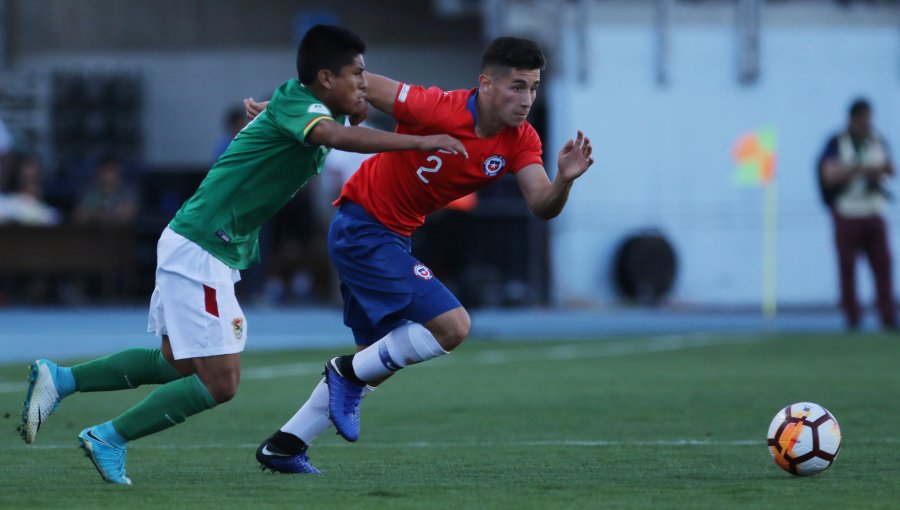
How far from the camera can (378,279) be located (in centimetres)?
666

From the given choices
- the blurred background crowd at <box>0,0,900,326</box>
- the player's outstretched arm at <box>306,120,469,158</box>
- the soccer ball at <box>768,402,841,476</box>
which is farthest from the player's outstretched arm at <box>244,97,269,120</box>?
the blurred background crowd at <box>0,0,900,326</box>

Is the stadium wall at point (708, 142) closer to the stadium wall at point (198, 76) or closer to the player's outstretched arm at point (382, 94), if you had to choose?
the stadium wall at point (198, 76)

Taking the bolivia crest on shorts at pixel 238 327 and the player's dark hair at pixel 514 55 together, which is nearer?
the bolivia crest on shorts at pixel 238 327

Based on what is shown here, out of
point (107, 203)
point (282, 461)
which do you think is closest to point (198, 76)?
point (107, 203)

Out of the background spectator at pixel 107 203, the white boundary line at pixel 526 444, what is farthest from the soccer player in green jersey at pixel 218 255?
the background spectator at pixel 107 203

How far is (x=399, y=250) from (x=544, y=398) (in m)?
3.74

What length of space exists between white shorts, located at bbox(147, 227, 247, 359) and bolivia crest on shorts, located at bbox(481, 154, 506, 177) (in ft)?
4.07

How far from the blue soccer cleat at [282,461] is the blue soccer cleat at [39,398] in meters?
0.89

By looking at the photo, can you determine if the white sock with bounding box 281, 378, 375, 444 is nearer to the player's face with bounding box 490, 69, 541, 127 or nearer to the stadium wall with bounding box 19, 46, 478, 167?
the player's face with bounding box 490, 69, 541, 127

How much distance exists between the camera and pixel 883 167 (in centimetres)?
1641

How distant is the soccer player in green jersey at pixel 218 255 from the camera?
6176mm

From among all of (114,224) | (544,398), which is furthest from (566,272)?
(544,398)

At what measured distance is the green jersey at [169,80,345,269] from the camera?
6.30 m

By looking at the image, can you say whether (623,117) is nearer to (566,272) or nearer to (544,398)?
(566,272)
